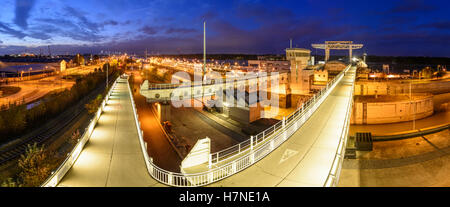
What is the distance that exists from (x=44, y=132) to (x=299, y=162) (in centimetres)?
2758

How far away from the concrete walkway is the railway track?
9.93 meters

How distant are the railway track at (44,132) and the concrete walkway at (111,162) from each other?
32.6 ft

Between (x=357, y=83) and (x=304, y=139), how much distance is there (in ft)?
111

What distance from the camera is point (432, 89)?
41.2 meters

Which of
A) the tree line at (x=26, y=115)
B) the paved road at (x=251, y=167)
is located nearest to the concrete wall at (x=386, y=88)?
the paved road at (x=251, y=167)

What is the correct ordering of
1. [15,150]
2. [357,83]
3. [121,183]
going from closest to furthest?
1. [121,183]
2. [15,150]
3. [357,83]

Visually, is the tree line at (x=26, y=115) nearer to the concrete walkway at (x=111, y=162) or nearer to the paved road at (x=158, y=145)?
the paved road at (x=158, y=145)

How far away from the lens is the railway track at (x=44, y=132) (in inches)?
800

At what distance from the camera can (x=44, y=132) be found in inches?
1030

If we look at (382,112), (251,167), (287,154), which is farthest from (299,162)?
(382,112)

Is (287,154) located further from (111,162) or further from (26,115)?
(26,115)

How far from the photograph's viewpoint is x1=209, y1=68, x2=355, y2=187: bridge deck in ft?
27.2
